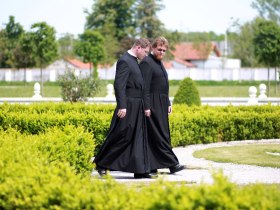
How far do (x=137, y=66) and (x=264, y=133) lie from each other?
254 inches

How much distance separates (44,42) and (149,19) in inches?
1130

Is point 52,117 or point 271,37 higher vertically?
point 271,37

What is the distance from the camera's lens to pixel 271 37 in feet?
134

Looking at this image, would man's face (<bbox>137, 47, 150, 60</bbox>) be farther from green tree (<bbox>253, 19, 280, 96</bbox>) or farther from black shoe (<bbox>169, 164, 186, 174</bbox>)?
green tree (<bbox>253, 19, 280, 96</bbox>)

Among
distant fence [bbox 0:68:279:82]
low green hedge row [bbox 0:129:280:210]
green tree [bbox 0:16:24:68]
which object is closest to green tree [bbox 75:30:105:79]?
green tree [bbox 0:16:24:68]

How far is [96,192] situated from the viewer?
17.0 ft

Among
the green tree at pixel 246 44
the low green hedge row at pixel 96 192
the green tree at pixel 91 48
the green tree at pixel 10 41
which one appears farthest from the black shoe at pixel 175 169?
the green tree at pixel 246 44

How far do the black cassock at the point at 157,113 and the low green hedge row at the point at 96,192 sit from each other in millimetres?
2885

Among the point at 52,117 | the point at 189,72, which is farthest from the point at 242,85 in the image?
the point at 52,117

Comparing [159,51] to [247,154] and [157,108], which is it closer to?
[157,108]

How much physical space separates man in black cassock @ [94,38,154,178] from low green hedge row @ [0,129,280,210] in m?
2.41

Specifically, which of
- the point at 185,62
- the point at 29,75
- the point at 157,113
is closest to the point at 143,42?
the point at 157,113

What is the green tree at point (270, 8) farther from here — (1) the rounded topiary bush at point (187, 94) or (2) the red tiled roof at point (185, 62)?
(1) the rounded topiary bush at point (187, 94)

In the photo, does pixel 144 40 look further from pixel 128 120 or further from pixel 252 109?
pixel 252 109
